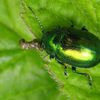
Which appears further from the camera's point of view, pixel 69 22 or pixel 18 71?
pixel 18 71

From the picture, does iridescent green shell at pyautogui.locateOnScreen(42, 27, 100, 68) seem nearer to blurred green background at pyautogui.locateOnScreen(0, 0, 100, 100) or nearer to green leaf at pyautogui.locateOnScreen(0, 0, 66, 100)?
blurred green background at pyautogui.locateOnScreen(0, 0, 100, 100)

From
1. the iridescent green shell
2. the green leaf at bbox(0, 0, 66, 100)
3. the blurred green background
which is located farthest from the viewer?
the green leaf at bbox(0, 0, 66, 100)

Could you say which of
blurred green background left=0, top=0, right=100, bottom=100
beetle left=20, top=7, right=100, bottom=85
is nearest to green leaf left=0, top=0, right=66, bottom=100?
blurred green background left=0, top=0, right=100, bottom=100

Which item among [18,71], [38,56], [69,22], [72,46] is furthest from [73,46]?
[18,71]

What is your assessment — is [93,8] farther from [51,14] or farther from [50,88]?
[50,88]

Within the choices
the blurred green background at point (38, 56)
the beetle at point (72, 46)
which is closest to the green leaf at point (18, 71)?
the blurred green background at point (38, 56)

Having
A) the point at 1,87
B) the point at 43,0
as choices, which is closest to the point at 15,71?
the point at 1,87

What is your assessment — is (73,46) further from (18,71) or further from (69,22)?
(18,71)

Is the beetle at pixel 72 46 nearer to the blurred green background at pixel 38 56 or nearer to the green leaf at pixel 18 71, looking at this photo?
the blurred green background at pixel 38 56
